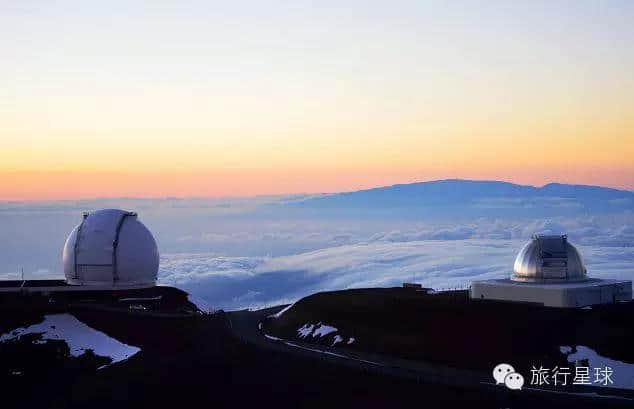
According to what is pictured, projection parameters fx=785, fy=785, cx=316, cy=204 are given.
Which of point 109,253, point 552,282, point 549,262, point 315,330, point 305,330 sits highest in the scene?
point 109,253

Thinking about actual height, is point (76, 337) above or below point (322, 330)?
above

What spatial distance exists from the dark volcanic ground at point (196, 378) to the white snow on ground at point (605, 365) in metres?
4.65

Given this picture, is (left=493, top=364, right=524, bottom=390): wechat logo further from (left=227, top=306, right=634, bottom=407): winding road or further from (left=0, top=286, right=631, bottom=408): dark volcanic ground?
(left=0, top=286, right=631, bottom=408): dark volcanic ground

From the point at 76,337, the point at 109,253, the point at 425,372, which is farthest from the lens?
the point at 109,253

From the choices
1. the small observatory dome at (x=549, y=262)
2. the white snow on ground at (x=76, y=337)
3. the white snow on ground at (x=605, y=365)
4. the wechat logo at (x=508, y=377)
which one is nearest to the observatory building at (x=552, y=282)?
the small observatory dome at (x=549, y=262)

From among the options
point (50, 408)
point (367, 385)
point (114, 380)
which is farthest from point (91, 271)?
point (367, 385)

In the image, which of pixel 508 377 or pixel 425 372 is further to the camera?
pixel 425 372

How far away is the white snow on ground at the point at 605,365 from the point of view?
141 ft

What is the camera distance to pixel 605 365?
4553 centimetres

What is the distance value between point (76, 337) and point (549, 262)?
121 ft

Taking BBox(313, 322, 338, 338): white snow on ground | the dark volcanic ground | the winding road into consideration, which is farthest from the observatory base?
the dark volcanic ground

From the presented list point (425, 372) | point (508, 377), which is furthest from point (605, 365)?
point (425, 372)

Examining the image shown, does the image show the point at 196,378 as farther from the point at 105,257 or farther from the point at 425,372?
the point at 105,257

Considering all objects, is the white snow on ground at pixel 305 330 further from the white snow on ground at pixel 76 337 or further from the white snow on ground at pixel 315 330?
the white snow on ground at pixel 76 337
